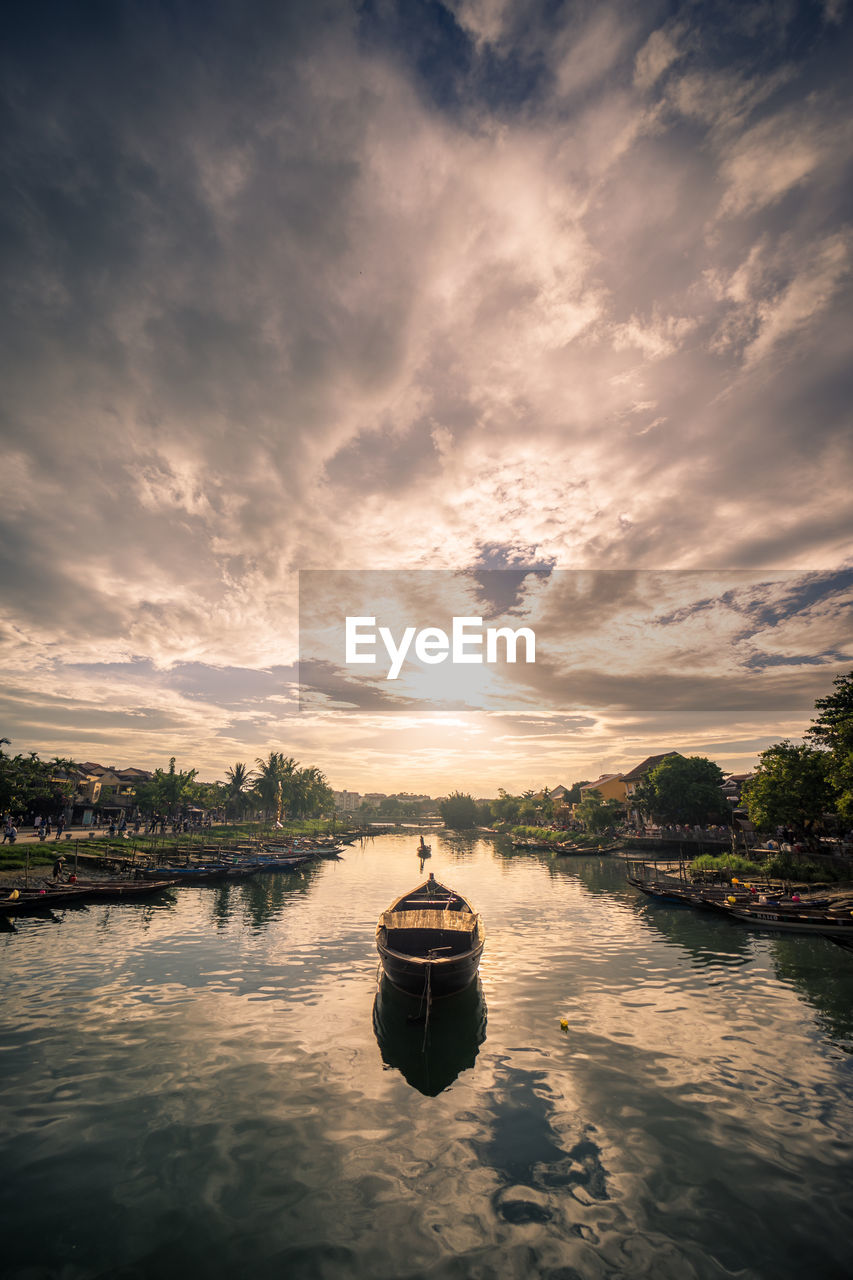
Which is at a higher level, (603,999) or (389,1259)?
(389,1259)

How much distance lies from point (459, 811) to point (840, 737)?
151 metres

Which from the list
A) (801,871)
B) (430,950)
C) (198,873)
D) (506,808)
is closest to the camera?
(430,950)

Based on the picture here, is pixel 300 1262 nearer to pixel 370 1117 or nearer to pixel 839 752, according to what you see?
pixel 370 1117

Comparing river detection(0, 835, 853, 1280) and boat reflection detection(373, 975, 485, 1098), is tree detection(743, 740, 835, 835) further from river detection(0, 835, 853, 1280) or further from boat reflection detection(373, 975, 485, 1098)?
boat reflection detection(373, 975, 485, 1098)

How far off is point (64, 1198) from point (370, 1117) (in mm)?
6163

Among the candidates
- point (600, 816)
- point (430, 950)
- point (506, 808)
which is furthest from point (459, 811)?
point (430, 950)

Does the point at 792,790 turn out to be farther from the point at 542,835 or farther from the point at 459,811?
the point at 459,811

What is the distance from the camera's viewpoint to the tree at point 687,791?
85.6 meters

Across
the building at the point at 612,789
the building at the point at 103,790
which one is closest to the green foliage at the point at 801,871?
the building at the point at 103,790

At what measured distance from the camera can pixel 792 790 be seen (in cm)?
5122

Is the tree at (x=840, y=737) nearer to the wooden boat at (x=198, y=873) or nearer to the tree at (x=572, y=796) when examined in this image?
the wooden boat at (x=198, y=873)

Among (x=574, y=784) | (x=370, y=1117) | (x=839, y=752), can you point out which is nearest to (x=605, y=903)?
(x=839, y=752)

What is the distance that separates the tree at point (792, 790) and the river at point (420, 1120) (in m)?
28.6

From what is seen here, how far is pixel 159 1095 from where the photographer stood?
13.6 metres
